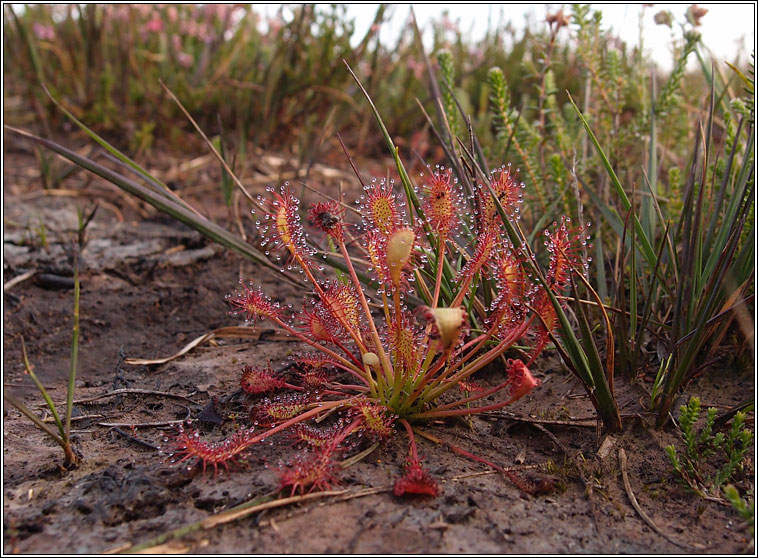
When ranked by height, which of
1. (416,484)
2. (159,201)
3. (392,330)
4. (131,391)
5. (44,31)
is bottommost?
(131,391)

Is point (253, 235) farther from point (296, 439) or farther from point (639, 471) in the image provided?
point (639, 471)

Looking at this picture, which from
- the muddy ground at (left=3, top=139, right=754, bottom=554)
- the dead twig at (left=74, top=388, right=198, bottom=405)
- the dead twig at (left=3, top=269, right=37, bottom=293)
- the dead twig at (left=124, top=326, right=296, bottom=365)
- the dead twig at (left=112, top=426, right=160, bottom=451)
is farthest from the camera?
the dead twig at (left=3, top=269, right=37, bottom=293)

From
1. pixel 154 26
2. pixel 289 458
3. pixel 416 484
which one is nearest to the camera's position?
pixel 416 484

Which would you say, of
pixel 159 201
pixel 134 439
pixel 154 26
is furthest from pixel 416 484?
pixel 154 26

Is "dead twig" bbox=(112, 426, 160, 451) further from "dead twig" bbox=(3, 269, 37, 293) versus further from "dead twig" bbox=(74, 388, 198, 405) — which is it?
"dead twig" bbox=(3, 269, 37, 293)

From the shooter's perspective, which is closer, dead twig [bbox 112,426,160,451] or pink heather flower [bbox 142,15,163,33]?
dead twig [bbox 112,426,160,451]

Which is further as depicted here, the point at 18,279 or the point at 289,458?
the point at 18,279

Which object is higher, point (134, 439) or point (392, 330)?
point (392, 330)

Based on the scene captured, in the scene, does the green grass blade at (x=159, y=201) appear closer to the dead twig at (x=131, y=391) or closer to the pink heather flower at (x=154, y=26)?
the dead twig at (x=131, y=391)

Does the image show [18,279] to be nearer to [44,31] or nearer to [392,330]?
[392,330]

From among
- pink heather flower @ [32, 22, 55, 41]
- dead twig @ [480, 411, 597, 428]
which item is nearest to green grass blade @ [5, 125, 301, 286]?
dead twig @ [480, 411, 597, 428]
